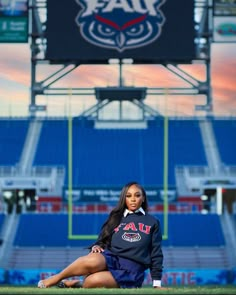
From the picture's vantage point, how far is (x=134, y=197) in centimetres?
455

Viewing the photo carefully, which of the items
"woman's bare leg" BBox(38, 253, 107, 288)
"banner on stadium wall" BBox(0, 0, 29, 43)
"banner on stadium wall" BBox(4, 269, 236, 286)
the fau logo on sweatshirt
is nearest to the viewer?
"woman's bare leg" BBox(38, 253, 107, 288)

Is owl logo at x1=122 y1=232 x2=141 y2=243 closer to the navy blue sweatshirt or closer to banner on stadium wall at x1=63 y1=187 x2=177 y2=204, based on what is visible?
the navy blue sweatshirt

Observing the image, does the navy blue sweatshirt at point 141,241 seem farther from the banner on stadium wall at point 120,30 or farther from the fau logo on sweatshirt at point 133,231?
the banner on stadium wall at point 120,30

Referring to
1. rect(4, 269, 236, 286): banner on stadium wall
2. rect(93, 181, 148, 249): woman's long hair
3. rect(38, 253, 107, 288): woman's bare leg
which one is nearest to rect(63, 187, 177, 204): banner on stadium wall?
rect(4, 269, 236, 286): banner on stadium wall

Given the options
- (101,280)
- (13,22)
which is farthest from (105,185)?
(101,280)

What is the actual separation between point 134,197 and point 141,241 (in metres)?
0.20

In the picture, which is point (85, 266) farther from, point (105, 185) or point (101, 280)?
point (105, 185)

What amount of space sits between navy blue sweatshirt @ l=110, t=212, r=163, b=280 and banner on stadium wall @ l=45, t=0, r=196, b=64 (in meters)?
14.9

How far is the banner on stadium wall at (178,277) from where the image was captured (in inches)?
571

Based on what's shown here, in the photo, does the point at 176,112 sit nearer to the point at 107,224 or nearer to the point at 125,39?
the point at 125,39

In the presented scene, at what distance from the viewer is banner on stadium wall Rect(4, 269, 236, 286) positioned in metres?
14.5

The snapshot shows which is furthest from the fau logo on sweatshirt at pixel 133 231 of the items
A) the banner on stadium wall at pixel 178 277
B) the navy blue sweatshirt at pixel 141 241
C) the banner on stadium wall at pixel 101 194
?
the banner on stadium wall at pixel 101 194

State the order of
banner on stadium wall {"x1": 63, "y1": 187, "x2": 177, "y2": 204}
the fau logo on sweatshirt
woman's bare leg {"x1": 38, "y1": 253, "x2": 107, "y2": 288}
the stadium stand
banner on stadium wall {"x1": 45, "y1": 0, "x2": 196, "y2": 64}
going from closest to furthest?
woman's bare leg {"x1": 38, "y1": 253, "x2": 107, "y2": 288}, the fau logo on sweatshirt, the stadium stand, banner on stadium wall {"x1": 63, "y1": 187, "x2": 177, "y2": 204}, banner on stadium wall {"x1": 45, "y1": 0, "x2": 196, "y2": 64}

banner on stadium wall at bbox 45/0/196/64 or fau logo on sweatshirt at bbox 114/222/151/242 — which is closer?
fau logo on sweatshirt at bbox 114/222/151/242
